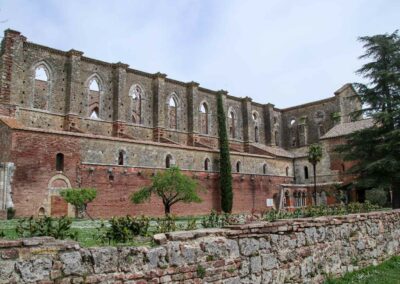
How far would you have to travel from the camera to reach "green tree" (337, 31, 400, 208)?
22.8 m

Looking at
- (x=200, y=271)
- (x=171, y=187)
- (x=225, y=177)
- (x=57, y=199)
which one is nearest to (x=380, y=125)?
(x=225, y=177)

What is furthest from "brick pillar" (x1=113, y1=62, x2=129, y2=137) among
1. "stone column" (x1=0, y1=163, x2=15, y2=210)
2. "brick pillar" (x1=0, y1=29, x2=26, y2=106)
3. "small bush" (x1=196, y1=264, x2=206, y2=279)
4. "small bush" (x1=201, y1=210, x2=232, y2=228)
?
"small bush" (x1=196, y1=264, x2=206, y2=279)

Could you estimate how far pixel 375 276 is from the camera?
318 inches

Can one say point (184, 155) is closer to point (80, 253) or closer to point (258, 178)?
point (258, 178)

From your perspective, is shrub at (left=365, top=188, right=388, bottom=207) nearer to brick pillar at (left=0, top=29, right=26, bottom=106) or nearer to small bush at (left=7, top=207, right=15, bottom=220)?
small bush at (left=7, top=207, right=15, bottom=220)

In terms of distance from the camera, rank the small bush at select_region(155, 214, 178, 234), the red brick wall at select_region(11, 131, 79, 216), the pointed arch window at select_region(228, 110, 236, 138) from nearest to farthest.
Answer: the small bush at select_region(155, 214, 178, 234) < the red brick wall at select_region(11, 131, 79, 216) < the pointed arch window at select_region(228, 110, 236, 138)

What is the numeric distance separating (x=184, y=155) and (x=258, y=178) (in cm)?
870

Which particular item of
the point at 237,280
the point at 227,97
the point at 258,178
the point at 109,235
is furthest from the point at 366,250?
the point at 227,97

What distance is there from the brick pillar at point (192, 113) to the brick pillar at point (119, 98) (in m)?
6.88

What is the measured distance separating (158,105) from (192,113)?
157 inches

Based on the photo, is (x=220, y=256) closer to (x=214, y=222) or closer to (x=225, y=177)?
(x=214, y=222)

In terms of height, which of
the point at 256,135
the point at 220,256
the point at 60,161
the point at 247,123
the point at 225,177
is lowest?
the point at 220,256

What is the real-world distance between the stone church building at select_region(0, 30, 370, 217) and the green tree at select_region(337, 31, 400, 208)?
6.69 feet

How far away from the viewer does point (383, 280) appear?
25.6 ft
